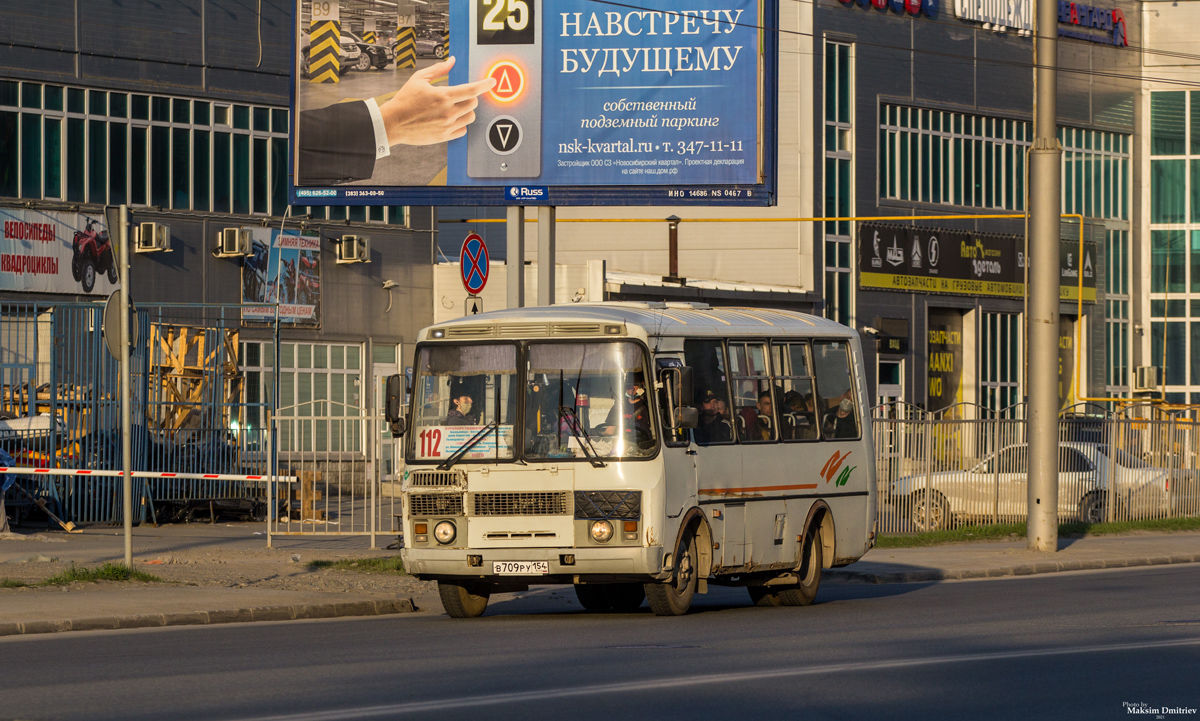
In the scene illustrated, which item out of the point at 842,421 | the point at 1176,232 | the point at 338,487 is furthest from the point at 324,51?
the point at 1176,232

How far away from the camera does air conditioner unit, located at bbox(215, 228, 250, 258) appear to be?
36.8 m

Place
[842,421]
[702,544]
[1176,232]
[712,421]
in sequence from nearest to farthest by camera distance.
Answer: [702,544] → [712,421] → [842,421] → [1176,232]

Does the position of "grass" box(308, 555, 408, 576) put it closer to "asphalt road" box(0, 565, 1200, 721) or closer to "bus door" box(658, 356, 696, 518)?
"asphalt road" box(0, 565, 1200, 721)

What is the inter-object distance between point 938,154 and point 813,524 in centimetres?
3918

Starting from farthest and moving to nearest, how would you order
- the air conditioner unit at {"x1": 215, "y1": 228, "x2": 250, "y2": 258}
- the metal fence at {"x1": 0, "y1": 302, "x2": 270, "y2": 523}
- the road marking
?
1. the air conditioner unit at {"x1": 215, "y1": 228, "x2": 250, "y2": 258}
2. the metal fence at {"x1": 0, "y1": 302, "x2": 270, "y2": 523}
3. the road marking

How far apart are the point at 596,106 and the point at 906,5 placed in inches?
1195

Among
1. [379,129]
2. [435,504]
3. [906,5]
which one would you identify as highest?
[906,5]

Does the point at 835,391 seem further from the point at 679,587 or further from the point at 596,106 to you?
the point at 596,106

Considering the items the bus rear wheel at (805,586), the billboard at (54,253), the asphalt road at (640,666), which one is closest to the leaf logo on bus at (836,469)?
the bus rear wheel at (805,586)

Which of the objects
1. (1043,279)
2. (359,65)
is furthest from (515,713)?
(359,65)

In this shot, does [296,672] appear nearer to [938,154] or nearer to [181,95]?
[181,95]

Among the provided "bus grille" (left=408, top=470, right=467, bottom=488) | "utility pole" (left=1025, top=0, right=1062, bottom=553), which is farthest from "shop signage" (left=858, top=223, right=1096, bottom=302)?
"bus grille" (left=408, top=470, right=467, bottom=488)

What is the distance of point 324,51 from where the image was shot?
26016 millimetres

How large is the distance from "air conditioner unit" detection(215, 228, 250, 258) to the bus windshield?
23.0 meters
